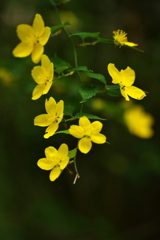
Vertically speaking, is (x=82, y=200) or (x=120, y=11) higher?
(x=120, y=11)

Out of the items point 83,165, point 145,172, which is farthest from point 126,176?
point 83,165

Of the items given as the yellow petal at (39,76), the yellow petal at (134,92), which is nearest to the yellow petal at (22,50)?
the yellow petal at (39,76)

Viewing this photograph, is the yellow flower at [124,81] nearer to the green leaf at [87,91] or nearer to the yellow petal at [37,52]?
the green leaf at [87,91]

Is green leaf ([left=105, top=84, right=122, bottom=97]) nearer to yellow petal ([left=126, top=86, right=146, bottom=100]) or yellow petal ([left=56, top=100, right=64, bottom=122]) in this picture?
yellow petal ([left=126, top=86, right=146, bottom=100])

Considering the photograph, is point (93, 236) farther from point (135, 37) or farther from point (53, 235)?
point (135, 37)

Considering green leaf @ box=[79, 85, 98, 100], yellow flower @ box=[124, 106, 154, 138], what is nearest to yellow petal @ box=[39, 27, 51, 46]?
green leaf @ box=[79, 85, 98, 100]

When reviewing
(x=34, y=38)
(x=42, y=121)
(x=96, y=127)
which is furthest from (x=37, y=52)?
(x=96, y=127)

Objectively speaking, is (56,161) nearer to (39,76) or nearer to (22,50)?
(39,76)
